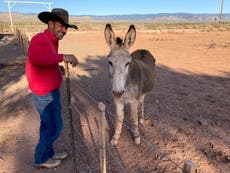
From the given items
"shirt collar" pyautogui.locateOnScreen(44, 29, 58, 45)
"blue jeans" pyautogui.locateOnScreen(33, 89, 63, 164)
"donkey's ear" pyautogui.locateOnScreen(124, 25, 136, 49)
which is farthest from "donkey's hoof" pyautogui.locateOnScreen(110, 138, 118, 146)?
"shirt collar" pyautogui.locateOnScreen(44, 29, 58, 45)

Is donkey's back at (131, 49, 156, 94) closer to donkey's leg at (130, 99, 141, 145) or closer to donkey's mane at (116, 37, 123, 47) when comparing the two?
donkey's leg at (130, 99, 141, 145)

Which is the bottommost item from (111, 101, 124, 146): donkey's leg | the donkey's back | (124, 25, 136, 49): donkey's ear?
(111, 101, 124, 146): donkey's leg

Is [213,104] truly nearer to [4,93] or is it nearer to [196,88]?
[196,88]

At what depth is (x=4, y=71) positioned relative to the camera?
1095 centimetres

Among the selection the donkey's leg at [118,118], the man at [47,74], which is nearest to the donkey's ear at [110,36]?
the man at [47,74]

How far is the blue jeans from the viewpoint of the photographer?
338 centimetres

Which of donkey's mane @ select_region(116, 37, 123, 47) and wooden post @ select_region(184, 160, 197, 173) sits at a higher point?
donkey's mane @ select_region(116, 37, 123, 47)

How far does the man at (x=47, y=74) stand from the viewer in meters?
2.91

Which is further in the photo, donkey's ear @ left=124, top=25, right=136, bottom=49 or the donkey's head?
donkey's ear @ left=124, top=25, right=136, bottom=49

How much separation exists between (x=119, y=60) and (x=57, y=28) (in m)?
0.93

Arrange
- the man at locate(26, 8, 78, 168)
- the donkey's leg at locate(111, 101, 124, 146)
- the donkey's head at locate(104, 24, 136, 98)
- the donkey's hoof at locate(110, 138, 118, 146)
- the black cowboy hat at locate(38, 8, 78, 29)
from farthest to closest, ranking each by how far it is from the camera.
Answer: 1. the donkey's hoof at locate(110, 138, 118, 146)
2. the donkey's leg at locate(111, 101, 124, 146)
3. the donkey's head at locate(104, 24, 136, 98)
4. the black cowboy hat at locate(38, 8, 78, 29)
5. the man at locate(26, 8, 78, 168)

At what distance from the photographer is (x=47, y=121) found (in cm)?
346

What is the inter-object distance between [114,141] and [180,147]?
1181 millimetres

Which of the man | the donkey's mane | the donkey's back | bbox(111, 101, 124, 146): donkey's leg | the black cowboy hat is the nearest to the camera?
the man
